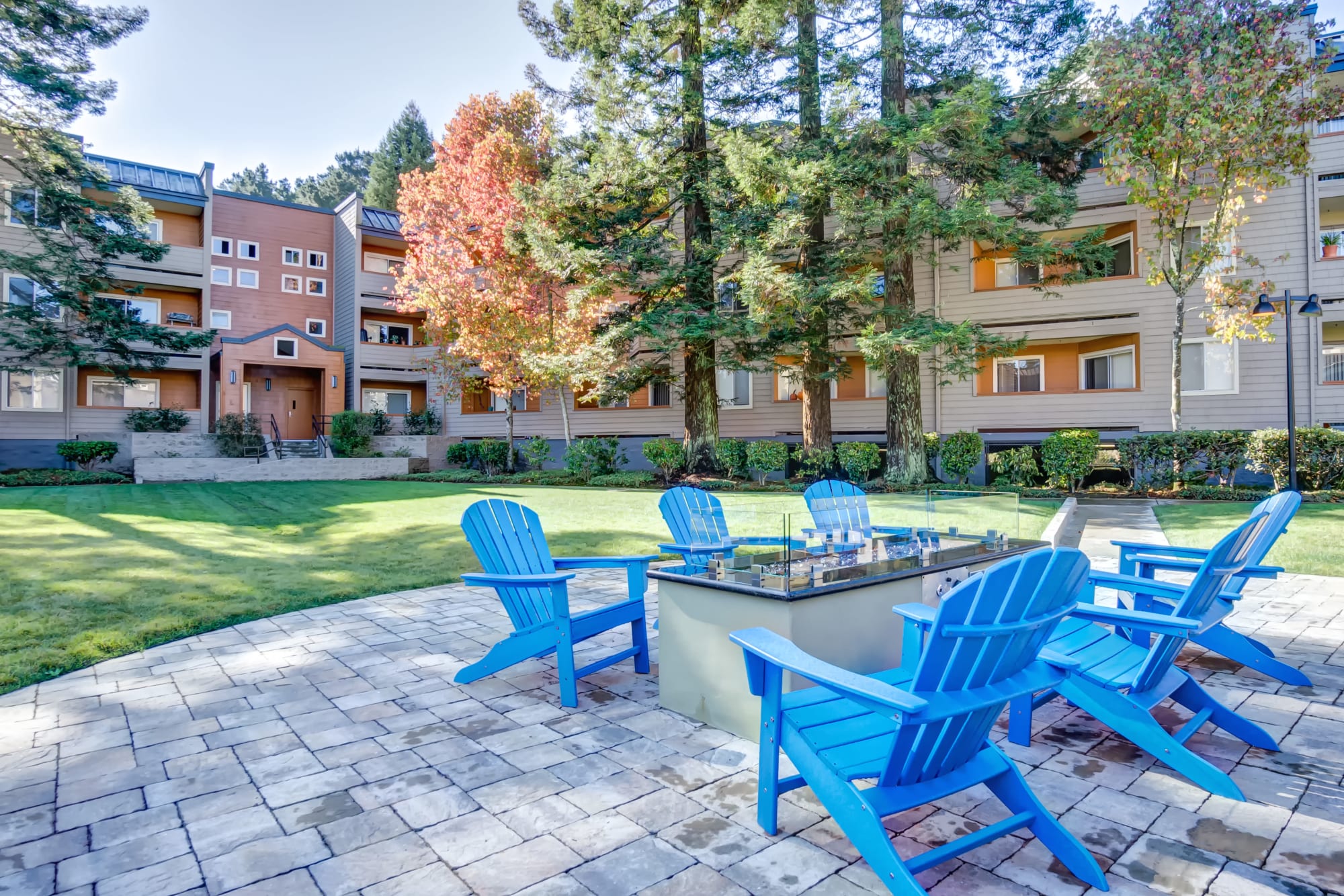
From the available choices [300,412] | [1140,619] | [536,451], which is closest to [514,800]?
[1140,619]

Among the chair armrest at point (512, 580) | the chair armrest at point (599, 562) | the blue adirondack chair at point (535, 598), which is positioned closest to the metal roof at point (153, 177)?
the blue adirondack chair at point (535, 598)

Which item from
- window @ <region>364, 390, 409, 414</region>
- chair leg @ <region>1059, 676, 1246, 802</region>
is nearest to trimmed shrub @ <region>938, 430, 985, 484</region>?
chair leg @ <region>1059, 676, 1246, 802</region>

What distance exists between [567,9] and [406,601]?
13.8 meters

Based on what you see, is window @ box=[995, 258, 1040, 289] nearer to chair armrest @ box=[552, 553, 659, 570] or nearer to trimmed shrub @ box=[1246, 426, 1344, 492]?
trimmed shrub @ box=[1246, 426, 1344, 492]

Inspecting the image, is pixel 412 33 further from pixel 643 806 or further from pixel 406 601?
pixel 643 806

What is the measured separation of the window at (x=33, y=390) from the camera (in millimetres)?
19031

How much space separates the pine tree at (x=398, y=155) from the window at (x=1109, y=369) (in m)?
33.7

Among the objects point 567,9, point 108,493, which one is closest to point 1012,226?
point 567,9

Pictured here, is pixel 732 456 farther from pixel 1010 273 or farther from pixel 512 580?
pixel 512 580

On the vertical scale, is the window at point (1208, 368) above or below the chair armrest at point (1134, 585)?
above

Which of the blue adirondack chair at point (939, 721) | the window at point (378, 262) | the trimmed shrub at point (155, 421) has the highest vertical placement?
the window at point (378, 262)

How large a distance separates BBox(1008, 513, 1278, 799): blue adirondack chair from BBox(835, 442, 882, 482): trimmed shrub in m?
11.4

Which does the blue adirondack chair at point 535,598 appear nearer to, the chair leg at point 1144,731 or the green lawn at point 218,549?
the green lawn at point 218,549

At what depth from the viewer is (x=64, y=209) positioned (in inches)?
653
